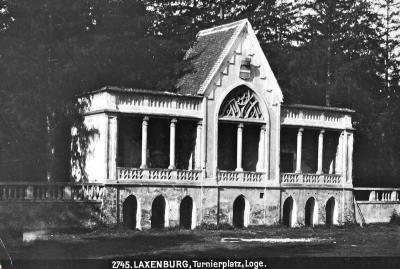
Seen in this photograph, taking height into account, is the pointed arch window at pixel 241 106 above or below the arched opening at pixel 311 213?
above

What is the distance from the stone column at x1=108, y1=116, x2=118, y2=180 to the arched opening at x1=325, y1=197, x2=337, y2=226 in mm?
14881

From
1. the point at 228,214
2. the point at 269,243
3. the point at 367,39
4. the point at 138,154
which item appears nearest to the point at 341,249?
the point at 269,243

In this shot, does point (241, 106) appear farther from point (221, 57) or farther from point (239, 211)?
point (239, 211)

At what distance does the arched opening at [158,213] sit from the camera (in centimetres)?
4047

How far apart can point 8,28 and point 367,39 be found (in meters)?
28.7

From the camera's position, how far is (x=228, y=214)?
4150 cm

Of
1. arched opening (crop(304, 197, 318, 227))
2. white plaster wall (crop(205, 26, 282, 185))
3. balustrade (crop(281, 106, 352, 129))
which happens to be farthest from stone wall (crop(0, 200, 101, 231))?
arched opening (crop(304, 197, 318, 227))

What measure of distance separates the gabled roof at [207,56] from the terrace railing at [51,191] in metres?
7.96

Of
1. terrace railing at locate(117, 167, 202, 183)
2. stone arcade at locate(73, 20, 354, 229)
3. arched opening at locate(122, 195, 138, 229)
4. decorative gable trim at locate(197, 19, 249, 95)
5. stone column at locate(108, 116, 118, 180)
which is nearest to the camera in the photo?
stone column at locate(108, 116, 118, 180)

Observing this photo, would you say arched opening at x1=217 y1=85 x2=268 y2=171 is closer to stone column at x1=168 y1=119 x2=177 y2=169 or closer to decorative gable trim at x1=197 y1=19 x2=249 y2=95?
decorative gable trim at x1=197 y1=19 x2=249 y2=95

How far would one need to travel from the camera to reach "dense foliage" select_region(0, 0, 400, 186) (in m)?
39.1

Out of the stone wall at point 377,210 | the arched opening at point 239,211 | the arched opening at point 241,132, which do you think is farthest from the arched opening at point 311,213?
the arched opening at point 239,211

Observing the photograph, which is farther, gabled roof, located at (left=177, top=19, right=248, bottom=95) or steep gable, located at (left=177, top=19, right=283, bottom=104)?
gabled roof, located at (left=177, top=19, right=248, bottom=95)

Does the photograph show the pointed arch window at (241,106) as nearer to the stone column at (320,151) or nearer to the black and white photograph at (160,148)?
the black and white photograph at (160,148)
